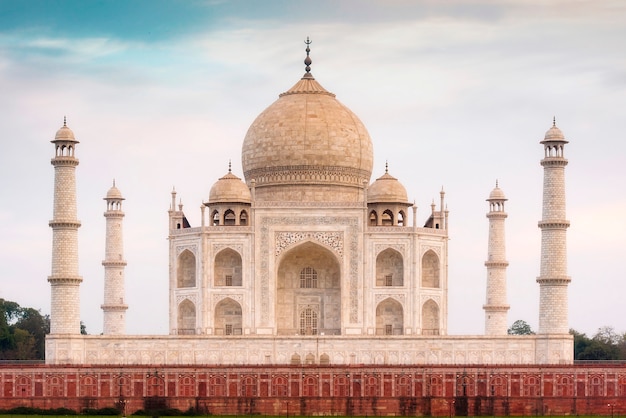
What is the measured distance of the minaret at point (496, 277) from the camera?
5144 cm

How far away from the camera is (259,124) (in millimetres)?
50438

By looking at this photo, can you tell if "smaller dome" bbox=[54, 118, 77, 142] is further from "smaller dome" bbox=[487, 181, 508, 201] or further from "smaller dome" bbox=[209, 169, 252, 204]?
"smaller dome" bbox=[487, 181, 508, 201]

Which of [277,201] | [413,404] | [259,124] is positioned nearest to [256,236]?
[277,201]

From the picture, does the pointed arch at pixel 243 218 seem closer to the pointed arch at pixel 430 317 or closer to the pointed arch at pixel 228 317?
the pointed arch at pixel 228 317

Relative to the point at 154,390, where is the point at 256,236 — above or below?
above

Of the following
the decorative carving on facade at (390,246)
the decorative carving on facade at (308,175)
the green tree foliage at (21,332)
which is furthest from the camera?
the green tree foliage at (21,332)

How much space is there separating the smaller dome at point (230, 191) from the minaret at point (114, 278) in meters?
4.25

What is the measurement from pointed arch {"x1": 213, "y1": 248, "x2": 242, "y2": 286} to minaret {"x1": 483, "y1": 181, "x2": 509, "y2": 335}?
8.36 meters

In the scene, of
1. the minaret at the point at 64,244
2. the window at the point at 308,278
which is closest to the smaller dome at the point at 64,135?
the minaret at the point at 64,244

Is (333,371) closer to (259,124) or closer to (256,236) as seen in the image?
(256,236)

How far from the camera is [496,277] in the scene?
51500 mm

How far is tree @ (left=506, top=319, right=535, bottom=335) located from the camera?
74625 millimetres

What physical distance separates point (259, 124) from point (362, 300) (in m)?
6.78

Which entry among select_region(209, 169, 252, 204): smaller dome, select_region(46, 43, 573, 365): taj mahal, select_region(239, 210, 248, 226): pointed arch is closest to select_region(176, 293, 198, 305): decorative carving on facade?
select_region(46, 43, 573, 365): taj mahal
